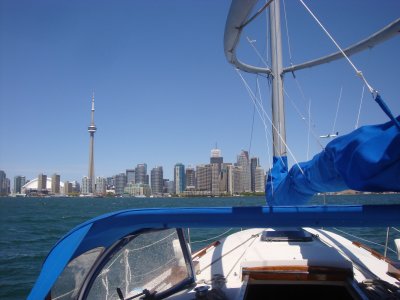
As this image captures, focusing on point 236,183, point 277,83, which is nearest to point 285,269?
point 277,83

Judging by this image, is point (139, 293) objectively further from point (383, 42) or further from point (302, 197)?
point (383, 42)

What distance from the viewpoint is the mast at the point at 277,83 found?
7.74 m

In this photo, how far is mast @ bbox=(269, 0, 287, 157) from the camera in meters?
7.74

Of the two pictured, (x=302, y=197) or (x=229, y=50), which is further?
(x=229, y=50)

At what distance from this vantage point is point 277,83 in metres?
8.33

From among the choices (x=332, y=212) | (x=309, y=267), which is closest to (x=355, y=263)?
(x=309, y=267)

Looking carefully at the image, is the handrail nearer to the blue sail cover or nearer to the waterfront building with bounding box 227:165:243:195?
the blue sail cover

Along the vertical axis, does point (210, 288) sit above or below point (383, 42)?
below

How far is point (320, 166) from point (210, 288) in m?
2.54

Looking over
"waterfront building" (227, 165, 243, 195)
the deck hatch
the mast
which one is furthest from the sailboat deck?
"waterfront building" (227, 165, 243, 195)

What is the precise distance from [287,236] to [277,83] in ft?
11.2

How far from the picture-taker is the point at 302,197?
17.4 ft

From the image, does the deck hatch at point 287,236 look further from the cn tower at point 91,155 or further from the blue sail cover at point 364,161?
the cn tower at point 91,155

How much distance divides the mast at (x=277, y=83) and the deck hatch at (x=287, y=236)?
5.33 ft
